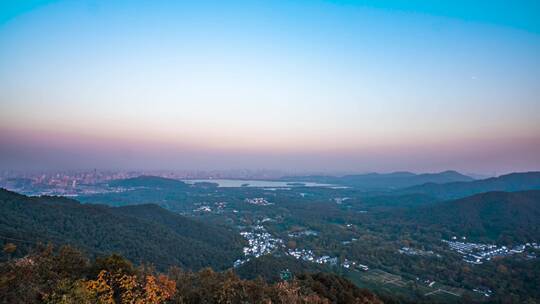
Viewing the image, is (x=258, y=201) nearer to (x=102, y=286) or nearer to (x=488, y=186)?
(x=488, y=186)

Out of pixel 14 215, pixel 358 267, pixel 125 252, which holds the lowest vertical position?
pixel 358 267

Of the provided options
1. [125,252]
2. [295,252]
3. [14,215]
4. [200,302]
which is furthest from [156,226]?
[200,302]

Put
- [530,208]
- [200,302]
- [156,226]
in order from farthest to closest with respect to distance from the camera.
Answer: [530,208]
[156,226]
[200,302]

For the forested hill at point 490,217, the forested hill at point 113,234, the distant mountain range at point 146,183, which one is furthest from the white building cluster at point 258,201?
the forested hill at point 113,234

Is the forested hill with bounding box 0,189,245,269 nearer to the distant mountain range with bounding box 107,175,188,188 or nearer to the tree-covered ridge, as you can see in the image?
the tree-covered ridge

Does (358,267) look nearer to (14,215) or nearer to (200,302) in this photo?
(200,302)

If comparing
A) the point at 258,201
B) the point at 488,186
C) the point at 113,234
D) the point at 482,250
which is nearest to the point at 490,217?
the point at 482,250
